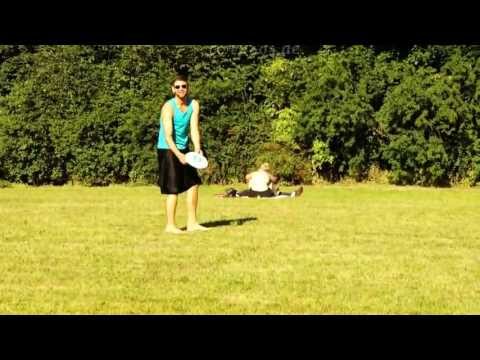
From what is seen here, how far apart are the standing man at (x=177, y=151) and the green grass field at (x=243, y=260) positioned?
14.6 inches

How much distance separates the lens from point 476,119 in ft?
54.7

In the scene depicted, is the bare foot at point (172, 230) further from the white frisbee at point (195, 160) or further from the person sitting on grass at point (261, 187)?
the person sitting on grass at point (261, 187)

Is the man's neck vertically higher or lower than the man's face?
lower

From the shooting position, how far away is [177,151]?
845 cm

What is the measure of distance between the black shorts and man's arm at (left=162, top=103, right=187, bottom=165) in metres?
0.11

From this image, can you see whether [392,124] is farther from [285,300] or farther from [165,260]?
[285,300]

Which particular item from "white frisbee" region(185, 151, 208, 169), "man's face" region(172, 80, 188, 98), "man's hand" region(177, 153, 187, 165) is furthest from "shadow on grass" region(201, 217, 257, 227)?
"man's face" region(172, 80, 188, 98)

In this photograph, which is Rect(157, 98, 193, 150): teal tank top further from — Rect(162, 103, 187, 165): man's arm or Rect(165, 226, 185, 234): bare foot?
Rect(165, 226, 185, 234): bare foot

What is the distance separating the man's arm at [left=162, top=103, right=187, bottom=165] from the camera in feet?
27.7

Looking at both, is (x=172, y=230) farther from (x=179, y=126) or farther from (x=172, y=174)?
(x=179, y=126)

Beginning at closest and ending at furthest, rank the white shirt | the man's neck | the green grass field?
the green grass field → the man's neck → the white shirt

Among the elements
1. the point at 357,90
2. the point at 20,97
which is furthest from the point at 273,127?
the point at 20,97
